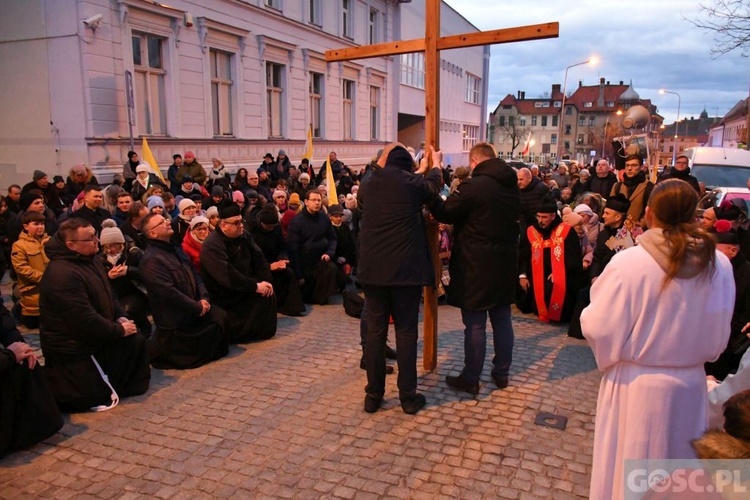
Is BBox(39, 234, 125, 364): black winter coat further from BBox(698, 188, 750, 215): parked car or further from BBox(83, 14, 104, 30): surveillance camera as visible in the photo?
BBox(698, 188, 750, 215): parked car

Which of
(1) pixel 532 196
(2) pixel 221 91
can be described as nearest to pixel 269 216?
(1) pixel 532 196

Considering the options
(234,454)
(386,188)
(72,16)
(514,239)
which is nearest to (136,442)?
(234,454)

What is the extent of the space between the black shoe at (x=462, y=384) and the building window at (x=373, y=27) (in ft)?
73.7

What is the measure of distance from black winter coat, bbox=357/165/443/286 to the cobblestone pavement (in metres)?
1.13

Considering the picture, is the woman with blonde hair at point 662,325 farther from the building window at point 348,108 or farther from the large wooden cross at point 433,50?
the building window at point 348,108

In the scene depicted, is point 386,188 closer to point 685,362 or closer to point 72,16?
point 685,362

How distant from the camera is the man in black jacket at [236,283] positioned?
628 cm

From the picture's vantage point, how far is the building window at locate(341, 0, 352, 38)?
22812 mm

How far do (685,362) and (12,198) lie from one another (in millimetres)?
10323

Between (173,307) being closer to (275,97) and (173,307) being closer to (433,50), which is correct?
(433,50)

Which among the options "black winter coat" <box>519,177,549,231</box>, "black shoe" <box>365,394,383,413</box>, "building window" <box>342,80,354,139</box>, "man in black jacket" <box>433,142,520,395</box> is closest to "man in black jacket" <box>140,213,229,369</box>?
"black shoe" <box>365,394,383,413</box>

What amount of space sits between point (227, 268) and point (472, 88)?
4004 centimetres

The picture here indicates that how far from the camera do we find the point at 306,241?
8.20 metres

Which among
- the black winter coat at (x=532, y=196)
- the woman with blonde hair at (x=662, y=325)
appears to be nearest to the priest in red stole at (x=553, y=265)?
the black winter coat at (x=532, y=196)
